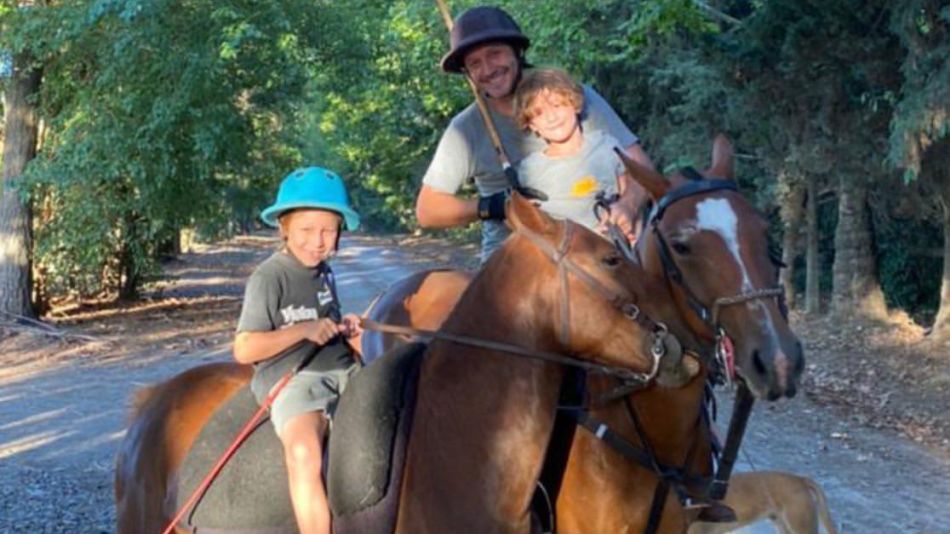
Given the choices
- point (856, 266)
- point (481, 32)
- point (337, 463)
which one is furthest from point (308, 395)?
point (856, 266)

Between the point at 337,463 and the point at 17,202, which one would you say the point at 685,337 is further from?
the point at 17,202

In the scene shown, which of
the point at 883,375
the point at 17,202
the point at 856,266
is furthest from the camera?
the point at 17,202

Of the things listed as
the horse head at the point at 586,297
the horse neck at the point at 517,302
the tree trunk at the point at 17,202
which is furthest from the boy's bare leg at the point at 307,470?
the tree trunk at the point at 17,202

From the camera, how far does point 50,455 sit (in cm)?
1015

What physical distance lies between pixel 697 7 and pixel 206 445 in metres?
12.9

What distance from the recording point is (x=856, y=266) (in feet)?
61.7

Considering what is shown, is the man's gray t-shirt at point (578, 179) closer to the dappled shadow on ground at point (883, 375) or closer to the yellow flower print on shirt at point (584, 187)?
the yellow flower print on shirt at point (584, 187)

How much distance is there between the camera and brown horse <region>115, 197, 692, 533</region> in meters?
3.29

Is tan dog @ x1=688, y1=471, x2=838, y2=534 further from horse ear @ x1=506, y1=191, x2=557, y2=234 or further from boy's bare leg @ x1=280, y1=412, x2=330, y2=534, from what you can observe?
horse ear @ x1=506, y1=191, x2=557, y2=234

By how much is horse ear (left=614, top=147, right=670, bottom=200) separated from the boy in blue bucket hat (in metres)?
1.09

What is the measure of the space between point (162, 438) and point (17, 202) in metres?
16.2

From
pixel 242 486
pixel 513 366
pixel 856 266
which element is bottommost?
pixel 856 266

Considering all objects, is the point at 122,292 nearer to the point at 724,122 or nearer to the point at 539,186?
the point at 724,122

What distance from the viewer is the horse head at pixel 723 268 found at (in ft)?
10.9
